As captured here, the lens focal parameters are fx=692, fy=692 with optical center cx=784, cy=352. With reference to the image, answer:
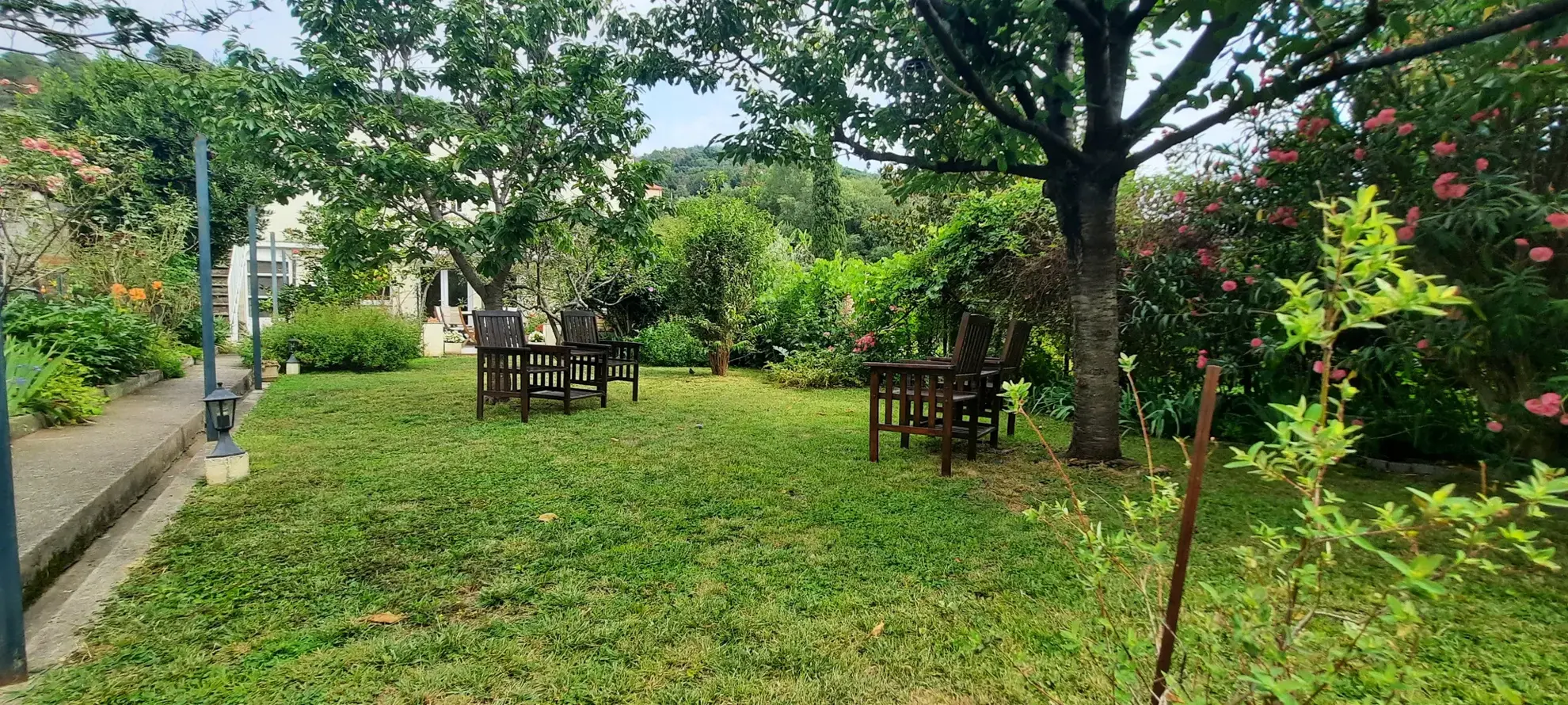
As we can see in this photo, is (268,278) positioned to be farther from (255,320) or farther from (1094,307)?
(1094,307)

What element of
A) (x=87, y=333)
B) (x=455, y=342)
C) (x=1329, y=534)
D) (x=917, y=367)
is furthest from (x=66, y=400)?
(x=455, y=342)

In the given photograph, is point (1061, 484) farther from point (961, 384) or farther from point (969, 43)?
point (969, 43)

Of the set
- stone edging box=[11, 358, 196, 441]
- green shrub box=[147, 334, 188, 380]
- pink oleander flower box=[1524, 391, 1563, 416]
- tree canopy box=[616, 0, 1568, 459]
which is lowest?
stone edging box=[11, 358, 196, 441]

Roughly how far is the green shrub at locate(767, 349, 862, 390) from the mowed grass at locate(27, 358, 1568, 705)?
14.6 feet

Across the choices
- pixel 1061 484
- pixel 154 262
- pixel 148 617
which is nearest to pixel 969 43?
pixel 1061 484

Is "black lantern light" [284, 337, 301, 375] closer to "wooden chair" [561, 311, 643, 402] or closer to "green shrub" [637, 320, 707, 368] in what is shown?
"wooden chair" [561, 311, 643, 402]

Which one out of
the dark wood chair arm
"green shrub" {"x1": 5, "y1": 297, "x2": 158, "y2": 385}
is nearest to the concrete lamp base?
"green shrub" {"x1": 5, "y1": 297, "x2": 158, "y2": 385}

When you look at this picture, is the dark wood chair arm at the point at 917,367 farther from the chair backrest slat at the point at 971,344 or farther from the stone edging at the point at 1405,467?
the stone edging at the point at 1405,467

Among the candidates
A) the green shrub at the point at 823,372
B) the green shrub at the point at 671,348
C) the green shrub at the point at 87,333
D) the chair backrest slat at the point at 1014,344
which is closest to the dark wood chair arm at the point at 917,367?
the chair backrest slat at the point at 1014,344

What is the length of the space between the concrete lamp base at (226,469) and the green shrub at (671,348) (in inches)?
323

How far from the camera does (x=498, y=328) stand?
648cm

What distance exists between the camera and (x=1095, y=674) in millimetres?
1870

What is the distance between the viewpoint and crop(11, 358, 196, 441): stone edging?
14.1 feet

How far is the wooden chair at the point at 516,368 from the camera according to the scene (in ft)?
19.8
